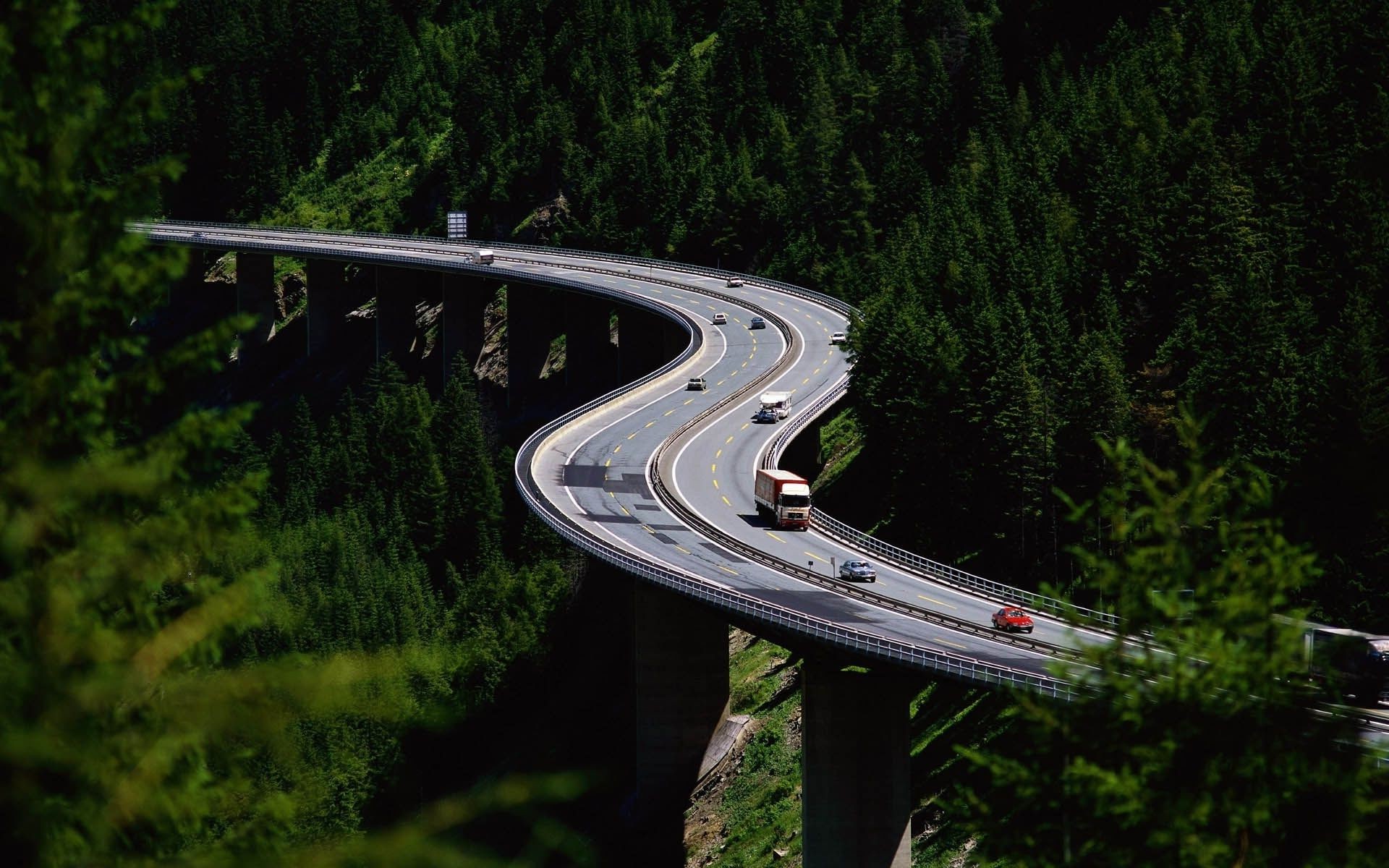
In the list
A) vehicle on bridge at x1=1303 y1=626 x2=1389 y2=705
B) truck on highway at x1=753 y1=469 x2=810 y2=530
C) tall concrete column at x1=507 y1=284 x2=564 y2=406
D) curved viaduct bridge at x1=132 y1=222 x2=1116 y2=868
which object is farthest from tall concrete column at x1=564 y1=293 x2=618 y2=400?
vehicle on bridge at x1=1303 y1=626 x2=1389 y2=705

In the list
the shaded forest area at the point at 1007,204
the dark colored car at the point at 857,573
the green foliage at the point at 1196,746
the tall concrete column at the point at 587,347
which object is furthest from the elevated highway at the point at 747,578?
the shaded forest area at the point at 1007,204

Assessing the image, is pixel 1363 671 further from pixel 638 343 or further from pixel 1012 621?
pixel 638 343

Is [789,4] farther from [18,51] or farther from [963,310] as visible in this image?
[18,51]

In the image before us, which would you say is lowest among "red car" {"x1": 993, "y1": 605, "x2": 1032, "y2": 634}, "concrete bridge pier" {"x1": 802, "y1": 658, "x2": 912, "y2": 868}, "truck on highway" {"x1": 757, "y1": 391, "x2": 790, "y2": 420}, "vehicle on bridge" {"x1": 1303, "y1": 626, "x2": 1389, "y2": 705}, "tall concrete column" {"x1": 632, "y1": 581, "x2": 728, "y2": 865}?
"tall concrete column" {"x1": 632, "y1": 581, "x2": 728, "y2": 865}

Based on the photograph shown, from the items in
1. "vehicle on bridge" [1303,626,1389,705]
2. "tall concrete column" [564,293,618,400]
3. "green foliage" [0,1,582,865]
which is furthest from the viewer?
"tall concrete column" [564,293,618,400]

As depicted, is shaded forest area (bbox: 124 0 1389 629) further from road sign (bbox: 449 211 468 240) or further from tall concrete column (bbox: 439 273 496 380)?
tall concrete column (bbox: 439 273 496 380)

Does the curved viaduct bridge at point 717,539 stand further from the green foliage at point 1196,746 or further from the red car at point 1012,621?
the green foliage at point 1196,746

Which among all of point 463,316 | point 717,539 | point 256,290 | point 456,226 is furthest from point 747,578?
point 256,290

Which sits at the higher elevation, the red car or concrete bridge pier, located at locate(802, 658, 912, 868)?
the red car
